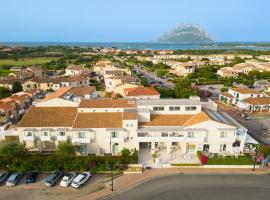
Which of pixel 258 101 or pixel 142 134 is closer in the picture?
pixel 142 134

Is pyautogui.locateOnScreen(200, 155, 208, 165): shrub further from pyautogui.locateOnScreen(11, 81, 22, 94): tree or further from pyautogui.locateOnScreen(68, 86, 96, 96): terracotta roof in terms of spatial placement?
pyautogui.locateOnScreen(11, 81, 22, 94): tree

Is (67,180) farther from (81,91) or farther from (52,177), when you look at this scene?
(81,91)

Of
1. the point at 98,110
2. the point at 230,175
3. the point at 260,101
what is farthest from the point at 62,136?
the point at 260,101

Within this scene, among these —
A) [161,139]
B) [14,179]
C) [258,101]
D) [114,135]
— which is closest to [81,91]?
[114,135]

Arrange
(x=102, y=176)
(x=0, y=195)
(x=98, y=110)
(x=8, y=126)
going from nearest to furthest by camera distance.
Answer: (x=0, y=195) < (x=102, y=176) < (x=98, y=110) < (x=8, y=126)

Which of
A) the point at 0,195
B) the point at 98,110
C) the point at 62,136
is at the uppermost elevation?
the point at 98,110

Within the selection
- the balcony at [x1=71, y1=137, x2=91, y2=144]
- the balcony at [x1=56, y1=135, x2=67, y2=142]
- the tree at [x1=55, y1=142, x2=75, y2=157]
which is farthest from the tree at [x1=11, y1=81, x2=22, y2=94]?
the tree at [x1=55, y1=142, x2=75, y2=157]

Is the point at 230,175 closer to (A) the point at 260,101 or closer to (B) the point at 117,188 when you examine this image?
(B) the point at 117,188
